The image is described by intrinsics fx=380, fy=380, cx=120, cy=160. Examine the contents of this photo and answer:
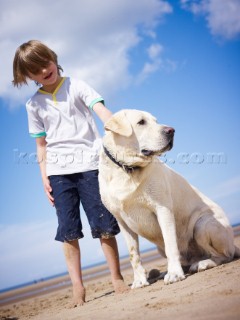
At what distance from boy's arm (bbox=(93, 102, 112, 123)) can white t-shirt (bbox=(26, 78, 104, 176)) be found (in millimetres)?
58

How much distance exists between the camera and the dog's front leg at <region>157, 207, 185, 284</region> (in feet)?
11.9

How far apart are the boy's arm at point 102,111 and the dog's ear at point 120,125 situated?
0.37 metres

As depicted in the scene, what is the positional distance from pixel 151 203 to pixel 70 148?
1137 millimetres

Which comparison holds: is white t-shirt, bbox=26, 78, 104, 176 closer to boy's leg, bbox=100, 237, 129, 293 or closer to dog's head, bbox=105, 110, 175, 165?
dog's head, bbox=105, 110, 175, 165

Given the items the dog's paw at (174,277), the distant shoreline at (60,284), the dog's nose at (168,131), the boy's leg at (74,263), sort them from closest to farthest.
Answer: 1. the dog's paw at (174,277)
2. the dog's nose at (168,131)
3. the boy's leg at (74,263)
4. the distant shoreline at (60,284)

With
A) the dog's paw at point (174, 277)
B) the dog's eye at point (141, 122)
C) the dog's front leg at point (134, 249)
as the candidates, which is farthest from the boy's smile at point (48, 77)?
the dog's paw at point (174, 277)

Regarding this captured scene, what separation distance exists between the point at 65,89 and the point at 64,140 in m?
0.60

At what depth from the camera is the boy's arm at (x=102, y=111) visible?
4.16 meters

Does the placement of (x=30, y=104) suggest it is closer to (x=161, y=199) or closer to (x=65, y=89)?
(x=65, y=89)

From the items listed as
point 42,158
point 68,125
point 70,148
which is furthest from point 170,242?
point 42,158

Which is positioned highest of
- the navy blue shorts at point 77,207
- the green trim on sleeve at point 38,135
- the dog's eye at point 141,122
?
the green trim on sleeve at point 38,135

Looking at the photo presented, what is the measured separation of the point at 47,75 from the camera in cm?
425

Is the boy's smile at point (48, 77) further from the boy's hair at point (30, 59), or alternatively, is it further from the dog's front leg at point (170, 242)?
the dog's front leg at point (170, 242)

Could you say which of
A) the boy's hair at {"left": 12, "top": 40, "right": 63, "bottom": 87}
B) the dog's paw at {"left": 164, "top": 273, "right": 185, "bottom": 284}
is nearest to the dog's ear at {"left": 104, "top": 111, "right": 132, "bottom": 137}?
the boy's hair at {"left": 12, "top": 40, "right": 63, "bottom": 87}
